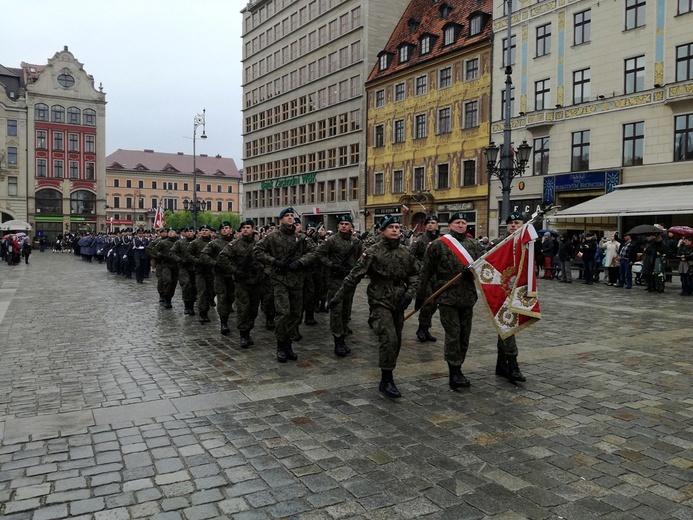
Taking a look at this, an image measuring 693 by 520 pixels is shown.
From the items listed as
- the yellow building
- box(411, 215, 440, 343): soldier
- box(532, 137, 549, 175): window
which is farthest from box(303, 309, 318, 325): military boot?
the yellow building

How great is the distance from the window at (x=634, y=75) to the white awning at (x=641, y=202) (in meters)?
4.41

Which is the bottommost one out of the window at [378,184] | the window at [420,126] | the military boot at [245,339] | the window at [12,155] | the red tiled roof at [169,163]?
the military boot at [245,339]

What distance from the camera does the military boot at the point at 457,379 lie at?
6.48 m

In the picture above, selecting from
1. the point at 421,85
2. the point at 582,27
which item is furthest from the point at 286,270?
the point at 421,85

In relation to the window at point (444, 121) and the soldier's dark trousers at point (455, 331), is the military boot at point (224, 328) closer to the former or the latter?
the soldier's dark trousers at point (455, 331)

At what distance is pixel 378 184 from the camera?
4400 centimetres

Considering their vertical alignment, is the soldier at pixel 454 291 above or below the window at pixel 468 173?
below

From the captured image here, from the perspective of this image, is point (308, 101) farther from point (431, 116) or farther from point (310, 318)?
point (310, 318)

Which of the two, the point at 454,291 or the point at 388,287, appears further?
the point at 454,291

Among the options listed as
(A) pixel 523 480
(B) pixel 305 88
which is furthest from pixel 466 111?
(A) pixel 523 480

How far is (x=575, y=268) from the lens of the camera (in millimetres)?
27062

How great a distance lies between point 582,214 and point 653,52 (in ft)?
25.5

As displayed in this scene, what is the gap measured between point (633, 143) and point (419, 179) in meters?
15.1

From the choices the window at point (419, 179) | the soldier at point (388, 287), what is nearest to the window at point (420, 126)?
the window at point (419, 179)
